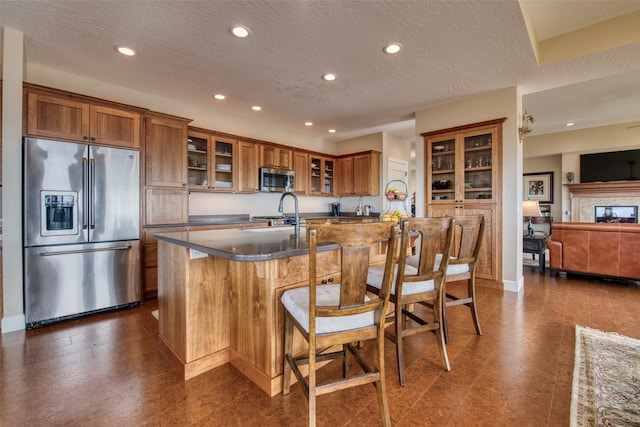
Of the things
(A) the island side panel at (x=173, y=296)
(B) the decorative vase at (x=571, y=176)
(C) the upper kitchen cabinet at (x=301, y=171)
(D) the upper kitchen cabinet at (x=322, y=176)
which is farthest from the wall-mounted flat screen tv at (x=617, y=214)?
(A) the island side panel at (x=173, y=296)

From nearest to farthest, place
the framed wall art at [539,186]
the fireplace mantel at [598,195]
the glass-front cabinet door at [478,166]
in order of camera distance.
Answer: the glass-front cabinet door at [478,166] < the fireplace mantel at [598,195] < the framed wall art at [539,186]

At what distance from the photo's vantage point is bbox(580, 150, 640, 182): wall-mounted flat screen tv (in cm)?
624

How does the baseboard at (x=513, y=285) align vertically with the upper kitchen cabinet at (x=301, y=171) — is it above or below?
below

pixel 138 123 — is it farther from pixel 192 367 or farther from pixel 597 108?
pixel 597 108

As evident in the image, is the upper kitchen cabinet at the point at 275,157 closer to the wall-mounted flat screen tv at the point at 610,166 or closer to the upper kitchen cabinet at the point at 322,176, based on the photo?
the upper kitchen cabinet at the point at 322,176

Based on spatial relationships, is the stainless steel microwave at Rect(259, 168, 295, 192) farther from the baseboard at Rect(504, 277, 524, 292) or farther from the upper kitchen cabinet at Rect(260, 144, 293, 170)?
the baseboard at Rect(504, 277, 524, 292)

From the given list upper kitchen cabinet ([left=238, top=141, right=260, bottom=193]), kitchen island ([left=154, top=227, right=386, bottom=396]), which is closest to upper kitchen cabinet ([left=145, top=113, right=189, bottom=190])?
upper kitchen cabinet ([left=238, top=141, right=260, bottom=193])

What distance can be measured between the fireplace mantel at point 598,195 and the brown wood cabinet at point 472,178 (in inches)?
193

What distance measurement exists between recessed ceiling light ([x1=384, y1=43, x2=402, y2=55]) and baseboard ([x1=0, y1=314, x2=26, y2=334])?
443cm

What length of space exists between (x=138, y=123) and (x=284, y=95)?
6.39 ft

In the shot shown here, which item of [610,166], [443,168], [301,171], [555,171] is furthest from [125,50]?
[555,171]

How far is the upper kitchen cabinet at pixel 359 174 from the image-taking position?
6113mm

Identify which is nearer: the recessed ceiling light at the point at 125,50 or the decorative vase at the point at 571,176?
the recessed ceiling light at the point at 125,50

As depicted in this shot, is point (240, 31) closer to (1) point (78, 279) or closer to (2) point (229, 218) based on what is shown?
(1) point (78, 279)
